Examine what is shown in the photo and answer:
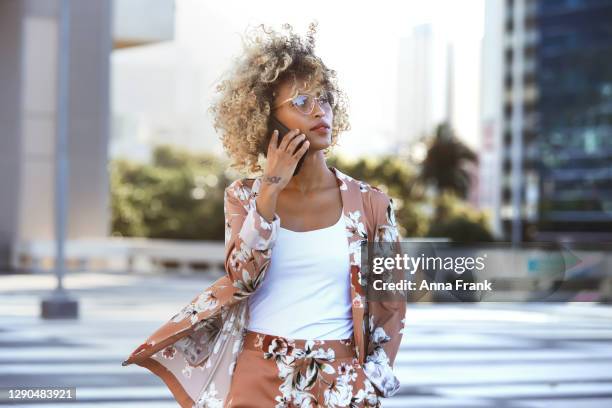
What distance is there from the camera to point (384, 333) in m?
2.83

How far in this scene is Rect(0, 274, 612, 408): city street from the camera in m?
8.05

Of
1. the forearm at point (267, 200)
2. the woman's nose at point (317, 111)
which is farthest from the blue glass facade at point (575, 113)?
the forearm at point (267, 200)

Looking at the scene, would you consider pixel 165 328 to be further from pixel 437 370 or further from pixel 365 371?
pixel 437 370

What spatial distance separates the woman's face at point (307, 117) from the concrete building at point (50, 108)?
72.8 feet

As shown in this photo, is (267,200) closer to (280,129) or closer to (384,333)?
(280,129)

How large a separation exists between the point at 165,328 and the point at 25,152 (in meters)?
22.3

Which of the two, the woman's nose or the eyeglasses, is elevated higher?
the eyeglasses

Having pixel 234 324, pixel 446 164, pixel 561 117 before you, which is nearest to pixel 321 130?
pixel 234 324

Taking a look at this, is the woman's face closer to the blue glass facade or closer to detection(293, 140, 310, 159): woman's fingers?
detection(293, 140, 310, 159): woman's fingers

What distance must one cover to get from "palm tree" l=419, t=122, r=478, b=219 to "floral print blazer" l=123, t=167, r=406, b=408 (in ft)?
208

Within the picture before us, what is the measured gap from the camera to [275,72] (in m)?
2.87

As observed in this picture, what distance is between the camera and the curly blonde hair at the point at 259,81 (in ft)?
9.45

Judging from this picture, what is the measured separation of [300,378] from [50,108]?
74.6ft

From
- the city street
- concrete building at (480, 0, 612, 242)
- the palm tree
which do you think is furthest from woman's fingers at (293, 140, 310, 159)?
concrete building at (480, 0, 612, 242)
